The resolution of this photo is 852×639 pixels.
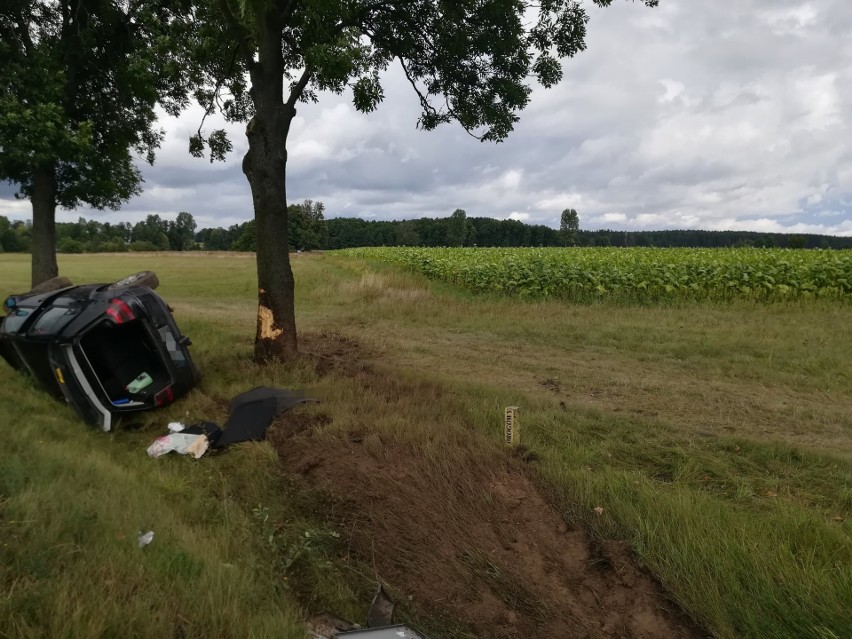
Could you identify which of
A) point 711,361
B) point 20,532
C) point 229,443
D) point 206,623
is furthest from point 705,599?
point 711,361

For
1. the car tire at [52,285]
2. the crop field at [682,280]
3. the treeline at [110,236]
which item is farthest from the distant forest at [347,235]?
the car tire at [52,285]

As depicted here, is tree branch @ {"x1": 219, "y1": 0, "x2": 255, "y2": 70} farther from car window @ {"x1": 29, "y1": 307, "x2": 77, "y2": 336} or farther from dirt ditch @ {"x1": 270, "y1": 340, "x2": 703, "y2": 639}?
dirt ditch @ {"x1": 270, "y1": 340, "x2": 703, "y2": 639}

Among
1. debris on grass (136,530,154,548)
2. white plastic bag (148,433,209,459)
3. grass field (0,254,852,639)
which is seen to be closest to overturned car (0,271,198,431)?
grass field (0,254,852,639)

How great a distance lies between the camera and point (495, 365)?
9.84m

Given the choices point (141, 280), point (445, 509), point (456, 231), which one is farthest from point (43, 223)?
point (456, 231)

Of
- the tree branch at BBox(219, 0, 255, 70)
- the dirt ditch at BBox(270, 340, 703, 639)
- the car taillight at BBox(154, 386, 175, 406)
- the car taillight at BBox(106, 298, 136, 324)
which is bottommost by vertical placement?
the dirt ditch at BBox(270, 340, 703, 639)

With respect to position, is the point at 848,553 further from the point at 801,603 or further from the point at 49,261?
the point at 49,261

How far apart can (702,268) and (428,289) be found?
28.6ft

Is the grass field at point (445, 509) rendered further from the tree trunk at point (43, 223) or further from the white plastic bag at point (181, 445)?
the tree trunk at point (43, 223)

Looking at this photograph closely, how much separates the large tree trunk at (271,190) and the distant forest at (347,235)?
7679 cm

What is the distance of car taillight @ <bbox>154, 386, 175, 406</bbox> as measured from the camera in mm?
6961

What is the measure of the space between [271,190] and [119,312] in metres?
2.92

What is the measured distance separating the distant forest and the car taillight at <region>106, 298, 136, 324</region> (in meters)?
79.2

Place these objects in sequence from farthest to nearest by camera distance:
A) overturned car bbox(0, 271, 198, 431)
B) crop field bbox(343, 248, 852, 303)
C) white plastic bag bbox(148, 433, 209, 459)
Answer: crop field bbox(343, 248, 852, 303)
overturned car bbox(0, 271, 198, 431)
white plastic bag bbox(148, 433, 209, 459)
